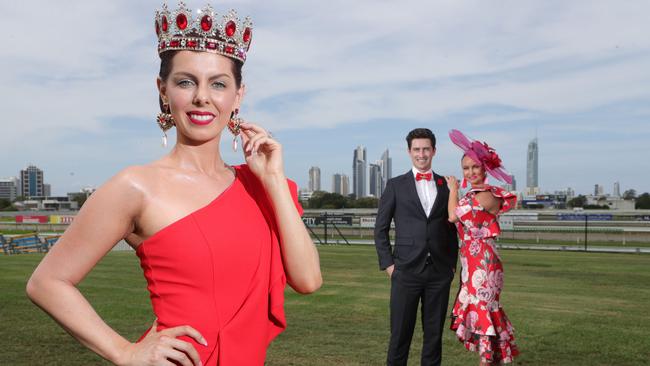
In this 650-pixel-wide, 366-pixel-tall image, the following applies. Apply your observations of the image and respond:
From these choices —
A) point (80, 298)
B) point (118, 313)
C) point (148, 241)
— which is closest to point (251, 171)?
point (148, 241)

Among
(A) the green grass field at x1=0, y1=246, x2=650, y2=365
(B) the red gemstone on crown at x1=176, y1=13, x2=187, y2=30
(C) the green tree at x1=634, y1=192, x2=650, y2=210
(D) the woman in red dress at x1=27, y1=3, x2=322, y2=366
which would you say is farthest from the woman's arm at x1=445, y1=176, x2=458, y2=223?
(C) the green tree at x1=634, y1=192, x2=650, y2=210

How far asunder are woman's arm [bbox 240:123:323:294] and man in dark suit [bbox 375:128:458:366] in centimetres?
420

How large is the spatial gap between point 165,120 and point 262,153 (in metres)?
0.35

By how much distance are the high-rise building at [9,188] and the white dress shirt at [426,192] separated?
188317mm

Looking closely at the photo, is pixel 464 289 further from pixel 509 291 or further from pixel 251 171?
pixel 509 291

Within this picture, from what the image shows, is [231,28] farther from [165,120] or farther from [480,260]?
[480,260]

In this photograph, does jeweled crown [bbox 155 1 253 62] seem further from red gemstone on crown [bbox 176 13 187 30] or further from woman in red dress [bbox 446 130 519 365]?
woman in red dress [bbox 446 130 519 365]

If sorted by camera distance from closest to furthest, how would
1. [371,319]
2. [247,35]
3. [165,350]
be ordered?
[165,350], [247,35], [371,319]

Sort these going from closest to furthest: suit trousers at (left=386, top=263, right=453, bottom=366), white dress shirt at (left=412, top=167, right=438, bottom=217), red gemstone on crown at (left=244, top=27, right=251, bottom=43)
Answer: red gemstone on crown at (left=244, top=27, right=251, bottom=43)
suit trousers at (left=386, top=263, right=453, bottom=366)
white dress shirt at (left=412, top=167, right=438, bottom=217)

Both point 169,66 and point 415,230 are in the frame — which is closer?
point 169,66

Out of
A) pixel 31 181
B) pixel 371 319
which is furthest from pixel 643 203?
pixel 31 181

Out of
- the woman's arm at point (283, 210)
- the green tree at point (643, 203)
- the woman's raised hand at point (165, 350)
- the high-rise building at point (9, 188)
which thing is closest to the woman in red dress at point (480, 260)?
the woman's arm at point (283, 210)

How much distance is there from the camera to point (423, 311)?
6.13 meters

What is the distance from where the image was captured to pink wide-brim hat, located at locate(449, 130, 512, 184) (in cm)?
621
